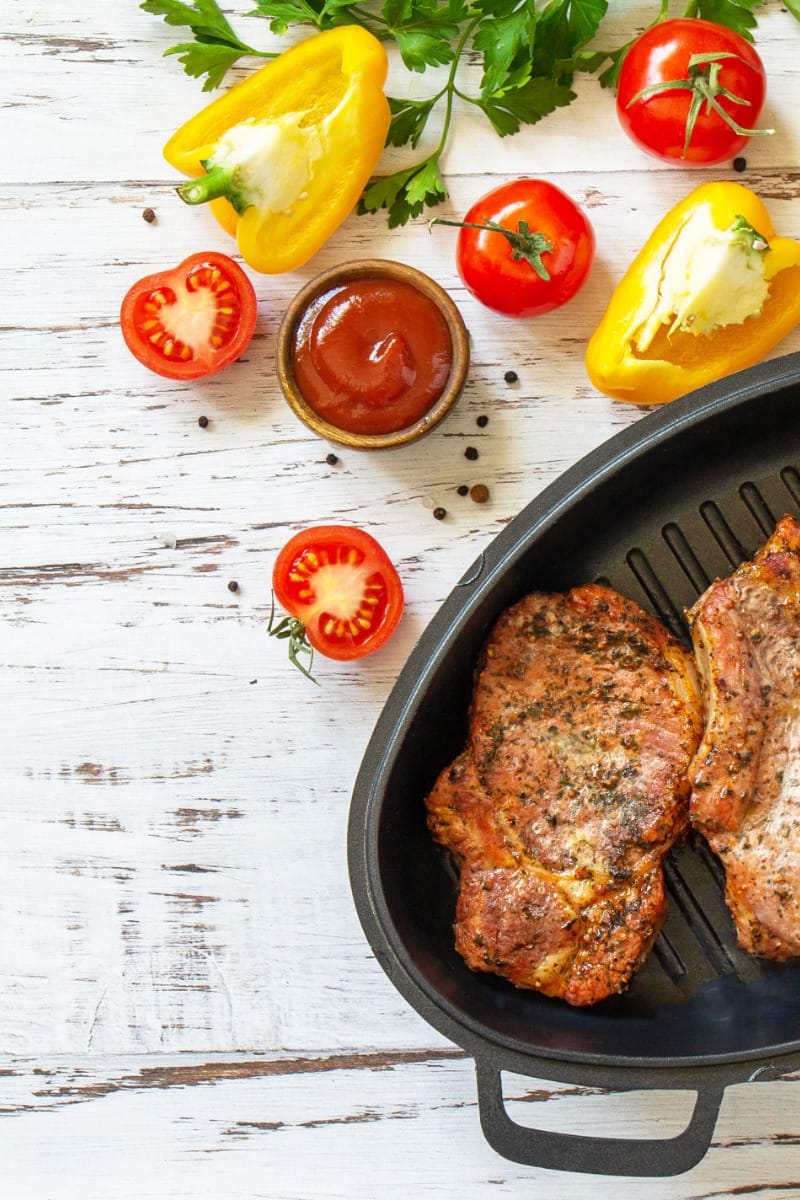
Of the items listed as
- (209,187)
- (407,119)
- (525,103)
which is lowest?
(209,187)

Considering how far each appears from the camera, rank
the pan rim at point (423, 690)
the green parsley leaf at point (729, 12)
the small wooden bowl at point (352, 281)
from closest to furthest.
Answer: the pan rim at point (423, 690) < the small wooden bowl at point (352, 281) < the green parsley leaf at point (729, 12)

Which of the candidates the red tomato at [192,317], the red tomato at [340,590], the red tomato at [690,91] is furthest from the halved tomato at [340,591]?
the red tomato at [690,91]

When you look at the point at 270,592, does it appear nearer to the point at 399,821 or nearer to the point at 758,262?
the point at 399,821

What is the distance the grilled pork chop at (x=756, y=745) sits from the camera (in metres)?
2.19

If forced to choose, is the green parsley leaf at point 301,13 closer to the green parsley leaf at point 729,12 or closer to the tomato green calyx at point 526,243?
the tomato green calyx at point 526,243

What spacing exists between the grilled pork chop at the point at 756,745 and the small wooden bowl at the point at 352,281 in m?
0.75

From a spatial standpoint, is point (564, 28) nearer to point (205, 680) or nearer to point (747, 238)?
point (747, 238)

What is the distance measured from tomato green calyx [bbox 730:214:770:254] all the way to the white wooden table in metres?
Result: 0.36

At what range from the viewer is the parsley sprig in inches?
97.9

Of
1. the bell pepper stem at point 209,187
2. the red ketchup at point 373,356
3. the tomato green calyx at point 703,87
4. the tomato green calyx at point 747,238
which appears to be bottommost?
the red ketchup at point 373,356

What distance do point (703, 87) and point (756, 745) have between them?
1.46 m

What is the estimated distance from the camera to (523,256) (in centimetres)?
239

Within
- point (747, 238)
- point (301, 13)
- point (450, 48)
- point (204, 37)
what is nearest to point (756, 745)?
point (747, 238)

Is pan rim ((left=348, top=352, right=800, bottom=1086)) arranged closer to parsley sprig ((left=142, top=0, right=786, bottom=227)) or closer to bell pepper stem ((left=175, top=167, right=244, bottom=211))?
parsley sprig ((left=142, top=0, right=786, bottom=227))
